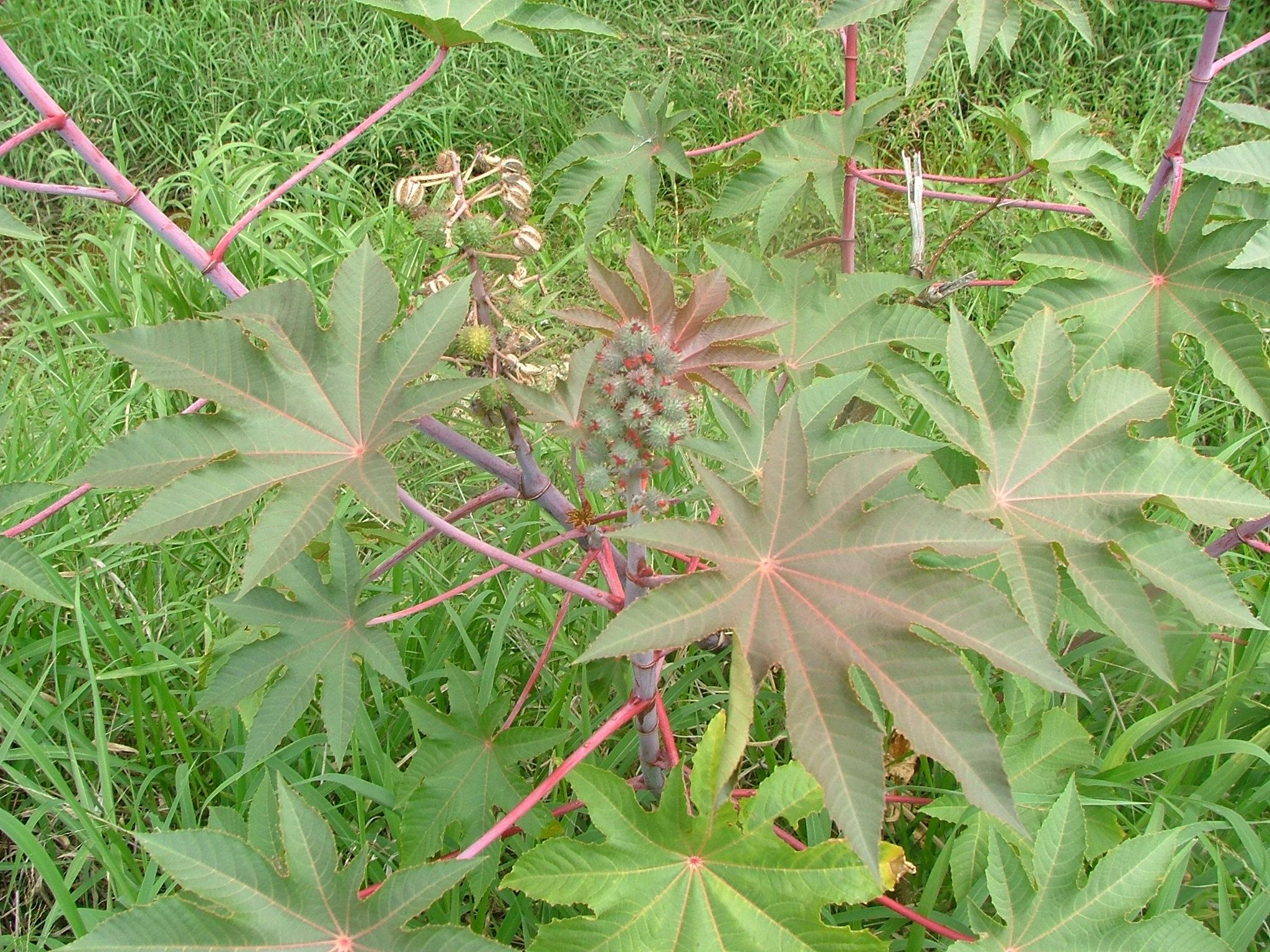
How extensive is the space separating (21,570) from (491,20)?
1.26m

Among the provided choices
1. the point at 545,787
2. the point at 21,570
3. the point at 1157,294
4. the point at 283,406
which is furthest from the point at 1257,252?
the point at 21,570

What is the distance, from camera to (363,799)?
2275 mm

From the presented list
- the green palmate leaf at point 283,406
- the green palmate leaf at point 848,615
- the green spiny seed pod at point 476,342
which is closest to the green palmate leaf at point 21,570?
the green palmate leaf at point 283,406

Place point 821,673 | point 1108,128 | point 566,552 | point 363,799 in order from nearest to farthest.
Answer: point 821,673 → point 363,799 → point 566,552 → point 1108,128

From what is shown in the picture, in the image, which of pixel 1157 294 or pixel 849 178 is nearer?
pixel 1157 294

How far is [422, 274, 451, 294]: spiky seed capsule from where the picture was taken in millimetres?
1603

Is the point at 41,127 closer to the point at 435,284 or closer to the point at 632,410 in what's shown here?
the point at 435,284

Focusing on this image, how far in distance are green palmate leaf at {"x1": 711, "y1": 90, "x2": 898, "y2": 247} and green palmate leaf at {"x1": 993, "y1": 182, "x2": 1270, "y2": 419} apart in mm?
567

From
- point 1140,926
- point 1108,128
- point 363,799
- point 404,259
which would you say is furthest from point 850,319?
point 1108,128

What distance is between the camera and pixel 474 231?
1.49 meters

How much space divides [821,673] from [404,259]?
295 centimetres

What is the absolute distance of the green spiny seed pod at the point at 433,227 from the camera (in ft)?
4.85

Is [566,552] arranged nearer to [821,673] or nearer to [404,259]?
[404,259]

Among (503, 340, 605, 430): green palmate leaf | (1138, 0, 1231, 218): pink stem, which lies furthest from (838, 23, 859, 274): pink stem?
(503, 340, 605, 430): green palmate leaf
